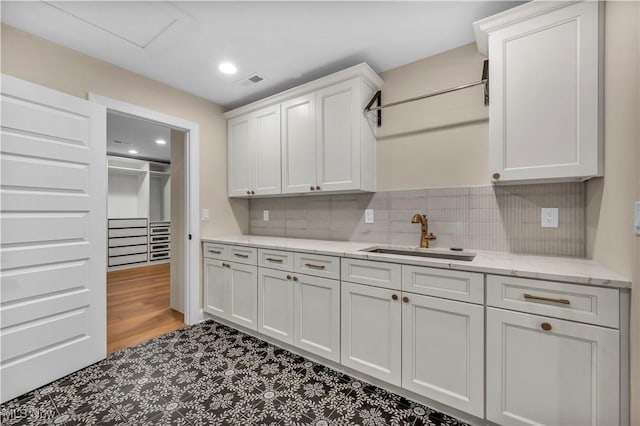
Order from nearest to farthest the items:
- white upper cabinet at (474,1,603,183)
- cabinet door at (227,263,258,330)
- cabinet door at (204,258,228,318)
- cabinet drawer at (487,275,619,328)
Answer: cabinet drawer at (487,275,619,328)
white upper cabinet at (474,1,603,183)
cabinet door at (227,263,258,330)
cabinet door at (204,258,228,318)

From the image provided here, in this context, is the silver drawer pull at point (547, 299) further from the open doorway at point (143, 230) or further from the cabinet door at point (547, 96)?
the open doorway at point (143, 230)

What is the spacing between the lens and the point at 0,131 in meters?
1.72

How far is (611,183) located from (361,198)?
1.61 m

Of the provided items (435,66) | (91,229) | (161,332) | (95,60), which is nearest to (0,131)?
(91,229)

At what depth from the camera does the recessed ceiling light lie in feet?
7.75

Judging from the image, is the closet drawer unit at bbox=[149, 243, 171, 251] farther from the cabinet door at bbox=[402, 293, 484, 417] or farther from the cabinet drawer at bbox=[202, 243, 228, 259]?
the cabinet door at bbox=[402, 293, 484, 417]

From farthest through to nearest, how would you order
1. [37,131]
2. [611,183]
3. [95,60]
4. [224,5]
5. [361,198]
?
[361,198]
[95,60]
[37,131]
[224,5]
[611,183]

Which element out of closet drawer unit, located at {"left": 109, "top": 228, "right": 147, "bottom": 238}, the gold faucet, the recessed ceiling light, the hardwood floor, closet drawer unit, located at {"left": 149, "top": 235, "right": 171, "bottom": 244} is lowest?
the hardwood floor

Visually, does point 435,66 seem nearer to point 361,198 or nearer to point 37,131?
point 361,198

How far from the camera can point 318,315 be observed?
2066 millimetres

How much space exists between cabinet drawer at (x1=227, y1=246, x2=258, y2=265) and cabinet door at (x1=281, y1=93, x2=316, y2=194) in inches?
26.3

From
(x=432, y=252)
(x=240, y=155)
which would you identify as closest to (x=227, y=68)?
(x=240, y=155)

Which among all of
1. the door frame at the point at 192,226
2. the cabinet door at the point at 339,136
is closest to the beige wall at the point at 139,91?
the door frame at the point at 192,226

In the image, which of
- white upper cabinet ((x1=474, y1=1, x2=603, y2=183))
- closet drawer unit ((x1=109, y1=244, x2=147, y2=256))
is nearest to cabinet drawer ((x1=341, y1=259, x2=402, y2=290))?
white upper cabinet ((x1=474, y1=1, x2=603, y2=183))
